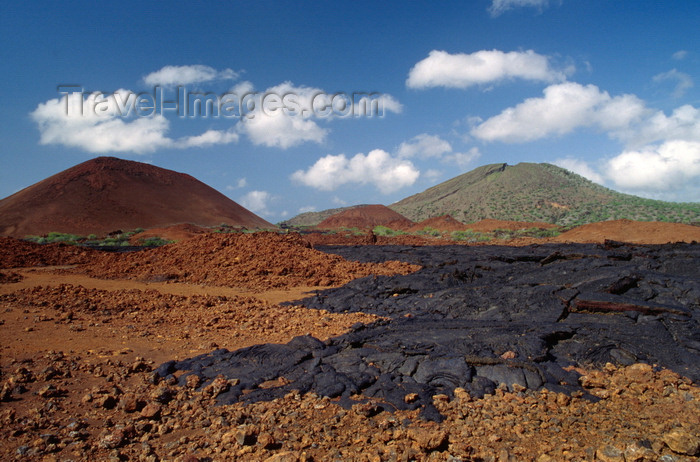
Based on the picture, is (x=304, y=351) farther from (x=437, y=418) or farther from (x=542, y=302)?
(x=542, y=302)

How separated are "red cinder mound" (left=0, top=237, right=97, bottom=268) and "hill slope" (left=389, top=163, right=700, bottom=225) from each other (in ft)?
164

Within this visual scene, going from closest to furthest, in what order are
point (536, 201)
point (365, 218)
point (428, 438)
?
point (428, 438) → point (536, 201) → point (365, 218)

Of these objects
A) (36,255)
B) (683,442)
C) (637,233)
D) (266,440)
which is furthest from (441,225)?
(266,440)

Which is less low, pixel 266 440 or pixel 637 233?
pixel 637 233

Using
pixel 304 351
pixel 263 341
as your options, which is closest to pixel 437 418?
pixel 304 351

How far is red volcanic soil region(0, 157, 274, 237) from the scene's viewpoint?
43.6 metres

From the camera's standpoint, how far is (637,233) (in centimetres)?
2656

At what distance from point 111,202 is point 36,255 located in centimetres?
3711

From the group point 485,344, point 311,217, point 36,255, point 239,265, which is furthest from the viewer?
point 311,217

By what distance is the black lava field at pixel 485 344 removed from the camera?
457cm

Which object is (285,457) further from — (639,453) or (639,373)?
(639,373)

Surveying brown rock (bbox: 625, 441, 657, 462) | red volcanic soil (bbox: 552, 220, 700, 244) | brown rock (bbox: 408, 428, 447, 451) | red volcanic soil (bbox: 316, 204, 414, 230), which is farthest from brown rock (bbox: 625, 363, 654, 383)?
red volcanic soil (bbox: 316, 204, 414, 230)

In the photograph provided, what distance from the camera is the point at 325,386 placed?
453 cm

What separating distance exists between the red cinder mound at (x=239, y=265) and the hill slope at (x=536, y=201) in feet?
146
